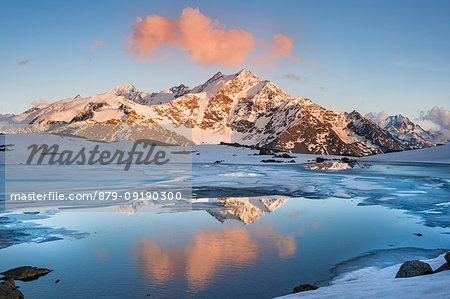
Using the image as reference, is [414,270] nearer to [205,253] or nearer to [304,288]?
[304,288]

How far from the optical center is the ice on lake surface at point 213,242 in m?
7.11

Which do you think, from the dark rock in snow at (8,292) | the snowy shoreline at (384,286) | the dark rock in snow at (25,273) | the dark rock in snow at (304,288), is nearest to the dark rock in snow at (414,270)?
the snowy shoreline at (384,286)

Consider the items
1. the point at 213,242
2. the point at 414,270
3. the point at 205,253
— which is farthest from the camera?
the point at 213,242

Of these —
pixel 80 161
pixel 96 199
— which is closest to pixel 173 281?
pixel 96 199

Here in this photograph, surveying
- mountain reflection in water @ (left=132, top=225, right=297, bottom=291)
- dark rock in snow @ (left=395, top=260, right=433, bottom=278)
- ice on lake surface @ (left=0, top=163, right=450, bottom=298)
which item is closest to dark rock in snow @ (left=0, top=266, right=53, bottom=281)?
ice on lake surface @ (left=0, top=163, right=450, bottom=298)

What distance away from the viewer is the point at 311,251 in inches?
360

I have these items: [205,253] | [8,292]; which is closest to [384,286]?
[205,253]

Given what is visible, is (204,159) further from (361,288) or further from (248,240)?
(361,288)

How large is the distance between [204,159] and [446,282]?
50724 millimetres

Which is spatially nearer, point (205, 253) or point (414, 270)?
point (414, 270)

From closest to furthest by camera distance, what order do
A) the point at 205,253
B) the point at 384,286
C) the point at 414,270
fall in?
the point at 384,286 < the point at 414,270 < the point at 205,253

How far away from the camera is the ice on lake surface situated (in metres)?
7.11

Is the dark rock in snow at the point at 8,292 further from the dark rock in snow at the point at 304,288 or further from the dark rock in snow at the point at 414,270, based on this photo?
the dark rock in snow at the point at 414,270

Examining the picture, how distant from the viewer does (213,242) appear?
9789 millimetres
